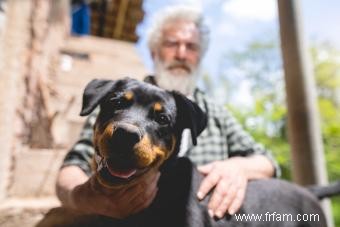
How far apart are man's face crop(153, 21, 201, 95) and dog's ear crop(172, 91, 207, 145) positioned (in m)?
0.76

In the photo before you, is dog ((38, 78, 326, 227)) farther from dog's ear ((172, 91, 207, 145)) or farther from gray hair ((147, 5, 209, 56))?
gray hair ((147, 5, 209, 56))

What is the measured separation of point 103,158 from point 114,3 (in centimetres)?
808

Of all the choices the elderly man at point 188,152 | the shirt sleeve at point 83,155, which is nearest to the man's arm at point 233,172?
the elderly man at point 188,152

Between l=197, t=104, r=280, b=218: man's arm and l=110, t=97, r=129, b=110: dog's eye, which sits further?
l=197, t=104, r=280, b=218: man's arm

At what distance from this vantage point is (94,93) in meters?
1.52

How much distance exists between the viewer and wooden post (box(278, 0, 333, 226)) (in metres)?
2.39

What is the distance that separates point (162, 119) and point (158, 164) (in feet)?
0.65

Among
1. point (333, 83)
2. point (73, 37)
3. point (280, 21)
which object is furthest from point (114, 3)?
point (333, 83)

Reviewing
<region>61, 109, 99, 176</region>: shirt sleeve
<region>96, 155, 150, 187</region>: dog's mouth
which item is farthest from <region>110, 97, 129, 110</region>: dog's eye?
<region>61, 109, 99, 176</region>: shirt sleeve

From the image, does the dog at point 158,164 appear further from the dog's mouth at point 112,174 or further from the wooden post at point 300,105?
the wooden post at point 300,105

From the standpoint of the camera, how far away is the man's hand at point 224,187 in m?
1.56

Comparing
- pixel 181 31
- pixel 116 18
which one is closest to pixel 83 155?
pixel 181 31

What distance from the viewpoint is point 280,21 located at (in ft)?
8.77

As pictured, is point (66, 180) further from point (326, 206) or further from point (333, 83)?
point (333, 83)
